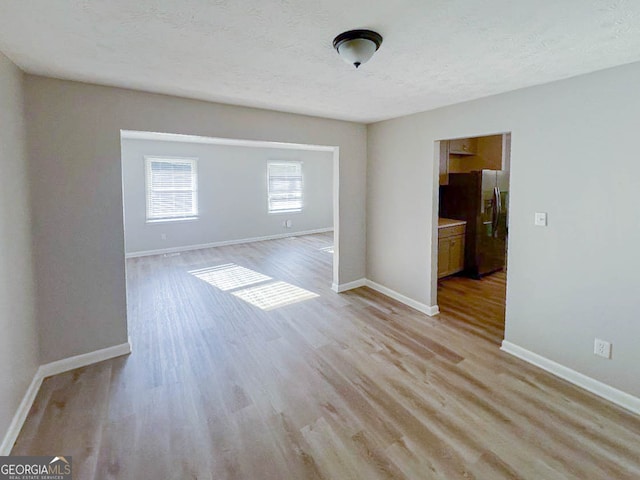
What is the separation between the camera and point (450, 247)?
4.93m

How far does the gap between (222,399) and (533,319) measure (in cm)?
269

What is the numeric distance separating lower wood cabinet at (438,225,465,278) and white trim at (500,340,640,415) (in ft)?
6.40

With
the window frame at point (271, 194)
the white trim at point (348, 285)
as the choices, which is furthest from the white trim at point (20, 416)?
the window frame at point (271, 194)

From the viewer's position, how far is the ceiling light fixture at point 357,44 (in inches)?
66.7

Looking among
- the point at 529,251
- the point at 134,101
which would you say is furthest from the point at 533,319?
the point at 134,101

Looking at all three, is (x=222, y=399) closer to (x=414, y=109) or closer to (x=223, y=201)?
(x=414, y=109)

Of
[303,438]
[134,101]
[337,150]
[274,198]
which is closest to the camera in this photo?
[303,438]

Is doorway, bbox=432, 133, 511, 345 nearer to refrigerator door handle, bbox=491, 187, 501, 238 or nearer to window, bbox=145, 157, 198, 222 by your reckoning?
refrigerator door handle, bbox=491, 187, 501, 238

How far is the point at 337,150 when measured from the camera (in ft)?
14.0

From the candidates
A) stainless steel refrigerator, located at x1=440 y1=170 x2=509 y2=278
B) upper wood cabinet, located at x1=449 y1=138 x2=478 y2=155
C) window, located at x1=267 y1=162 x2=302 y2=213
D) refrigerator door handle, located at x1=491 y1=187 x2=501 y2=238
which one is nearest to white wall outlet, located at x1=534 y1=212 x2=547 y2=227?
stainless steel refrigerator, located at x1=440 y1=170 x2=509 y2=278

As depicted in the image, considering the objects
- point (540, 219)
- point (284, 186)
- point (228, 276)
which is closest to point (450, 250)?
point (540, 219)

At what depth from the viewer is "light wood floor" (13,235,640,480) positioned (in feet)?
5.83

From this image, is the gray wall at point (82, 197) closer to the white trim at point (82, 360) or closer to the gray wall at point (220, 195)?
the white trim at point (82, 360)

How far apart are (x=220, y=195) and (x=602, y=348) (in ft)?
23.5
